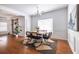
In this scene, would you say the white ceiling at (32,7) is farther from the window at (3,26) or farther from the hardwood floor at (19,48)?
the hardwood floor at (19,48)

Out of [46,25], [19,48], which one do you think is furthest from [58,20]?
[19,48]

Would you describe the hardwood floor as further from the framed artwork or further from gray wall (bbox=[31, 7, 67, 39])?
the framed artwork

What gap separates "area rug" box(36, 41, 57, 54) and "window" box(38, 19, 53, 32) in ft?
0.88

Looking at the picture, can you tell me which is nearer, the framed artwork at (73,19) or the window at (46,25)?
the framed artwork at (73,19)

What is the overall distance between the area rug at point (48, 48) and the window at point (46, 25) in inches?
10.6

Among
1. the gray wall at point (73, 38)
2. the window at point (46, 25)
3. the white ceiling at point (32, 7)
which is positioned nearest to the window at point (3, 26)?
the white ceiling at point (32, 7)

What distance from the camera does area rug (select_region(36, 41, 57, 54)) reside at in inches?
79.0

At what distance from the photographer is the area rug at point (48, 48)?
201 cm

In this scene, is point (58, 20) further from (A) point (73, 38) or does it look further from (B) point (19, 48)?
(B) point (19, 48)

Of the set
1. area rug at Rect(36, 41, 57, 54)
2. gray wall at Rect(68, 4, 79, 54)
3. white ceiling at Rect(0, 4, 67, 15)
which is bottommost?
area rug at Rect(36, 41, 57, 54)

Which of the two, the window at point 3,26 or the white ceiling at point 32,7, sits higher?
the white ceiling at point 32,7

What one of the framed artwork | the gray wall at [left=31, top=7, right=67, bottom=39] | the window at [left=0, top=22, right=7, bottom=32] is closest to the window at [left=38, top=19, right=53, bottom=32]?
the gray wall at [left=31, top=7, right=67, bottom=39]

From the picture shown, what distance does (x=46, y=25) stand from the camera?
2.11 metres
